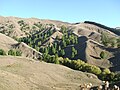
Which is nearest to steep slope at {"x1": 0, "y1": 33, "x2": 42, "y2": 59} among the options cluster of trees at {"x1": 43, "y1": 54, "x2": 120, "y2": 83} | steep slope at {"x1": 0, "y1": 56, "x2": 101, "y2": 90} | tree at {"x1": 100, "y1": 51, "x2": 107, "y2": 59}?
cluster of trees at {"x1": 43, "y1": 54, "x2": 120, "y2": 83}

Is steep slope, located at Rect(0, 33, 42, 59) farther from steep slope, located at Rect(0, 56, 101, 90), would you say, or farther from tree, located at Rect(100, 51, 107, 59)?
steep slope, located at Rect(0, 56, 101, 90)

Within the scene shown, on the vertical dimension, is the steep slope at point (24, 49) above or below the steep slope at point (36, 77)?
below

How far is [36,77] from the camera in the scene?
8300 cm

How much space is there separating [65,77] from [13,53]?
52.7 meters

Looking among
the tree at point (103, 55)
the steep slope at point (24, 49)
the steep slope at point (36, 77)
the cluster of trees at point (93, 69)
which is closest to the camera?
the steep slope at point (36, 77)

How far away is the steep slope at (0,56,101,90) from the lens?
2665 inches

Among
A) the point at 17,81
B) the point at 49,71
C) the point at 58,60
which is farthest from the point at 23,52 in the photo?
the point at 17,81

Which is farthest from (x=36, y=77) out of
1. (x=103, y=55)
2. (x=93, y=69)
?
(x=103, y=55)

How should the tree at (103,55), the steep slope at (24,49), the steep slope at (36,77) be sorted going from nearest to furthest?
1. the steep slope at (36,77)
2. the tree at (103,55)
3. the steep slope at (24,49)

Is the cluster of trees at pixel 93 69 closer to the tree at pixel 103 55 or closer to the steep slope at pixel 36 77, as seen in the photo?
the steep slope at pixel 36 77

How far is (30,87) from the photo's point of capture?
67.4m

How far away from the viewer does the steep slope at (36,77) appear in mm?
67688

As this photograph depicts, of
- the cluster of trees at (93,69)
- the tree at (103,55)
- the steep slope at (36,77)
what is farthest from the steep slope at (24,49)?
the steep slope at (36,77)

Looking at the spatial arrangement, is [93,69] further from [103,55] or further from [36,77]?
[36,77]
